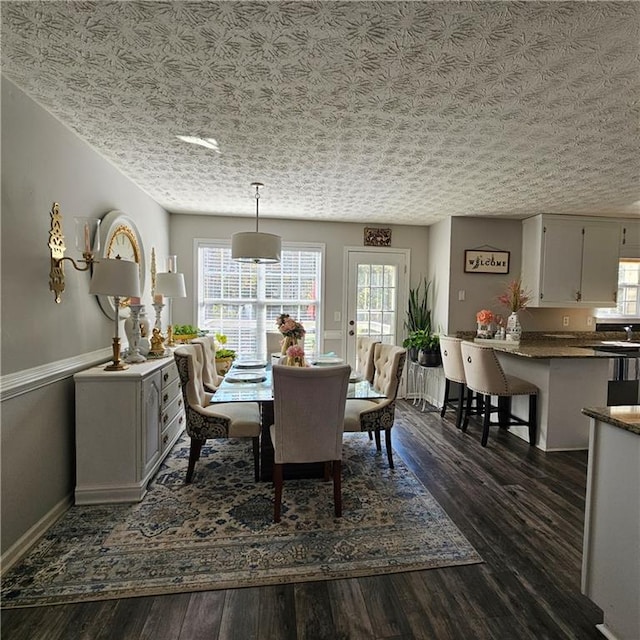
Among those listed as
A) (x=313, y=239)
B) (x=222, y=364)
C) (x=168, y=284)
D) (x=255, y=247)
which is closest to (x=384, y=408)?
(x=255, y=247)

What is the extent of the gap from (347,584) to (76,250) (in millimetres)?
2549

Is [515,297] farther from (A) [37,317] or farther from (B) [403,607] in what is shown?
(A) [37,317]

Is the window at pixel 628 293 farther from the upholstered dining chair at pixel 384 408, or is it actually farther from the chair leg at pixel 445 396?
the upholstered dining chair at pixel 384 408

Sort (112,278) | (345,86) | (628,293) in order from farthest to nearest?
(628,293), (112,278), (345,86)

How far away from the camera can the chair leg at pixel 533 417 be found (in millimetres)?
3484

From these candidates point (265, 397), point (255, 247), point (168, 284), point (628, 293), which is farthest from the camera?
point (628, 293)

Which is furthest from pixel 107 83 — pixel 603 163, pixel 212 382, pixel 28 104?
pixel 603 163

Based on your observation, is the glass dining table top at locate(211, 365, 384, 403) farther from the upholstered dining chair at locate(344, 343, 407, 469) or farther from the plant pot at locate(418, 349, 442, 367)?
the plant pot at locate(418, 349, 442, 367)

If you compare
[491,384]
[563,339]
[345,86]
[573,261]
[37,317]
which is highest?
[345,86]

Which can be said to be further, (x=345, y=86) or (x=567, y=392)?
(x=567, y=392)

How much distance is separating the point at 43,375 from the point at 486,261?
15.2 feet

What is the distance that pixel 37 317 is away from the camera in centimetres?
204

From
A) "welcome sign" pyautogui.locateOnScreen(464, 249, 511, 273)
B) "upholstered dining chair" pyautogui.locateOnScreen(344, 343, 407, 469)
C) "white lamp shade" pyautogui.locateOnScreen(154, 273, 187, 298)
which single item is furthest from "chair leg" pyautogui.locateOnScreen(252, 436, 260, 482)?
"welcome sign" pyautogui.locateOnScreen(464, 249, 511, 273)

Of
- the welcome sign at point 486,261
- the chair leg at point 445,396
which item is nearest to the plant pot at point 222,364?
the chair leg at point 445,396
